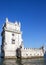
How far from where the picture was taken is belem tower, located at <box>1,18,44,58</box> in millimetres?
48438

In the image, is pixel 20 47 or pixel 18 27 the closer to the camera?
pixel 20 47

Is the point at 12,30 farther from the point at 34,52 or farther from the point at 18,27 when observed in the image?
the point at 34,52

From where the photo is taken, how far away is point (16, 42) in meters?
52.0

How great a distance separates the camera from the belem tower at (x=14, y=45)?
48.4 meters

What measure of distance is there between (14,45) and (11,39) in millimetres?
3399

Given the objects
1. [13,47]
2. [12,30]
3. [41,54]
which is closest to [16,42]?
[13,47]

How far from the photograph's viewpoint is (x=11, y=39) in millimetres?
51125

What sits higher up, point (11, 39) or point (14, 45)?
point (11, 39)

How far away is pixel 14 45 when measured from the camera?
51125 mm

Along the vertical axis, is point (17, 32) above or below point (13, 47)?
above

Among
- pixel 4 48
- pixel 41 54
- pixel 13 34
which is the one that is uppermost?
pixel 13 34

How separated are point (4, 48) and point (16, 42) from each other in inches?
280

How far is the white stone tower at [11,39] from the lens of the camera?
48.6 metres

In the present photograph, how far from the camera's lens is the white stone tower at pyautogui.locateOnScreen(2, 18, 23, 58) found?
48.6 meters
